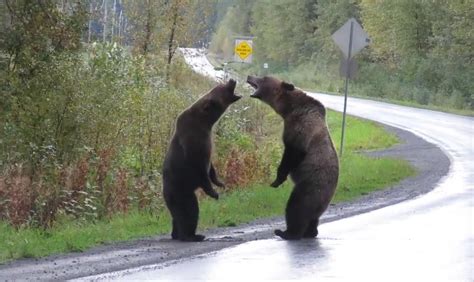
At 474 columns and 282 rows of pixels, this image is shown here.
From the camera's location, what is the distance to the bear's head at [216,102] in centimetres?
1113

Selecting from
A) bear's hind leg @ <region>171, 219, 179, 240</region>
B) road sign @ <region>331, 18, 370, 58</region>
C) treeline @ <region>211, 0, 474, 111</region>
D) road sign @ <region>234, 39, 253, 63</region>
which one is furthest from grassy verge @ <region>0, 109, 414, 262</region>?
treeline @ <region>211, 0, 474, 111</region>

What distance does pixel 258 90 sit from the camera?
1189cm

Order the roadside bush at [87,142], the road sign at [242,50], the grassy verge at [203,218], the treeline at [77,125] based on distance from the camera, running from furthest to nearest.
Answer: the road sign at [242,50]
the treeline at [77,125]
the roadside bush at [87,142]
the grassy verge at [203,218]

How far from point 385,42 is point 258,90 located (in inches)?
2345

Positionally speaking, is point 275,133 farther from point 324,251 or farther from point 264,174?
point 324,251

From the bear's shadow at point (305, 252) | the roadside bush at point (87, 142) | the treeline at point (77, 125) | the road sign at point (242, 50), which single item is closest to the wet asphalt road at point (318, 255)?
the bear's shadow at point (305, 252)

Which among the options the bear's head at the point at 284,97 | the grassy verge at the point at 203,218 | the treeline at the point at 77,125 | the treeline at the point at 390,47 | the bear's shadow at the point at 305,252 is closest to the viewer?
the bear's shadow at the point at 305,252

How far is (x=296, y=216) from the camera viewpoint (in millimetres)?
11062

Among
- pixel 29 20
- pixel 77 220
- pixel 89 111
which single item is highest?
pixel 29 20

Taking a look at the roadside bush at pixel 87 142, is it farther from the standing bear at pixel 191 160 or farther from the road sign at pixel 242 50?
the road sign at pixel 242 50

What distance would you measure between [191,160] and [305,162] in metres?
1.31

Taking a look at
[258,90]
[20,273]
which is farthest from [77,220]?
[20,273]

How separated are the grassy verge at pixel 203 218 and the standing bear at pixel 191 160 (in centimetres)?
128

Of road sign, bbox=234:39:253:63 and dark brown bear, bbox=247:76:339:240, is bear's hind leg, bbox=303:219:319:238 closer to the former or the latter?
dark brown bear, bbox=247:76:339:240
